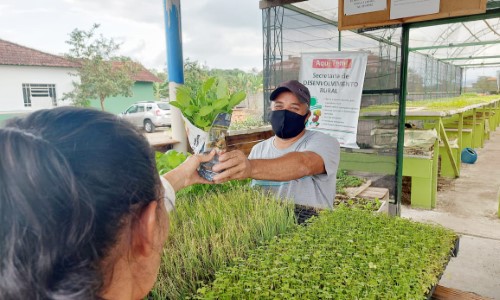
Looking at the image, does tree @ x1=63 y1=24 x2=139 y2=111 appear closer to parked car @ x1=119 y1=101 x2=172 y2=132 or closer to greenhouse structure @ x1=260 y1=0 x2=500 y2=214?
parked car @ x1=119 y1=101 x2=172 y2=132

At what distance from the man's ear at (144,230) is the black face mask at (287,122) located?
1.66 m

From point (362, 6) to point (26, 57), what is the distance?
13428 mm

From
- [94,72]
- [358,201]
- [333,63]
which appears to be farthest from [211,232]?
[94,72]

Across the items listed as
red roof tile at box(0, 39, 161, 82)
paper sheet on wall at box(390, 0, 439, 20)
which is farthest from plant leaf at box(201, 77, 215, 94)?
red roof tile at box(0, 39, 161, 82)

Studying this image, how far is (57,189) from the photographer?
47 centimetres

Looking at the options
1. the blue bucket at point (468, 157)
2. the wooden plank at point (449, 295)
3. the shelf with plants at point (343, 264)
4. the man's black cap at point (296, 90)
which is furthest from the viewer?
the blue bucket at point (468, 157)

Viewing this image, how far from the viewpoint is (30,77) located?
12.4 m

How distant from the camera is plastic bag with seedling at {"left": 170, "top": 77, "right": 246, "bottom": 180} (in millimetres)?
1362

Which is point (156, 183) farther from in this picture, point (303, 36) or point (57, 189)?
point (303, 36)

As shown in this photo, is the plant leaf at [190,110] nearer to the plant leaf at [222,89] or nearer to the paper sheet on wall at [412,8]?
the plant leaf at [222,89]

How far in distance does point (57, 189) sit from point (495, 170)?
8192mm

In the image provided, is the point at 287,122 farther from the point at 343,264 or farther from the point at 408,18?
the point at 408,18

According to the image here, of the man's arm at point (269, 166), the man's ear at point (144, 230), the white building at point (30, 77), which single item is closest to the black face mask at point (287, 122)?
the man's arm at point (269, 166)

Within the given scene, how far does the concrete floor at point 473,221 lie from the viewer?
310cm
